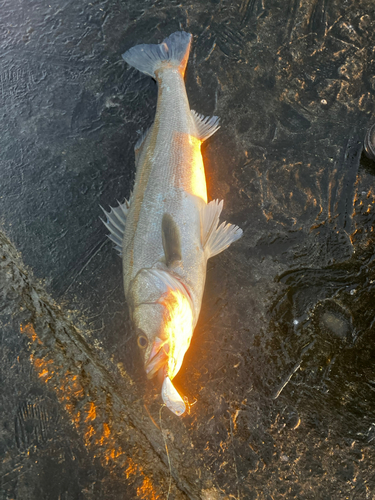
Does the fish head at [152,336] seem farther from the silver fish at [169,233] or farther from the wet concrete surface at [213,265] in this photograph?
the wet concrete surface at [213,265]

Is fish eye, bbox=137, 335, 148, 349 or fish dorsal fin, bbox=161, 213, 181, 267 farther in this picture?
fish dorsal fin, bbox=161, 213, 181, 267

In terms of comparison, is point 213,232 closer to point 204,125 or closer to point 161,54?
point 204,125

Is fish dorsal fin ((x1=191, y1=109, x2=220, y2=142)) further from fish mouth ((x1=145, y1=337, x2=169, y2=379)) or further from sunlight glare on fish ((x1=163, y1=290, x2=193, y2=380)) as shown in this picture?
fish mouth ((x1=145, y1=337, x2=169, y2=379))

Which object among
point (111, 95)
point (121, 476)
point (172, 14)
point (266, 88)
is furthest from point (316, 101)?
point (121, 476)

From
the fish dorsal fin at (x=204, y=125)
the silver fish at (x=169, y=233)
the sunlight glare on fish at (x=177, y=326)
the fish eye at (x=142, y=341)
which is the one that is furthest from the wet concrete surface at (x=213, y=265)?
the fish eye at (x=142, y=341)

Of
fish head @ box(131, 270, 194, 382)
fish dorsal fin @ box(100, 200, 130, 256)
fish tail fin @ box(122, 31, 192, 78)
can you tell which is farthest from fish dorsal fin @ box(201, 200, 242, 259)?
fish tail fin @ box(122, 31, 192, 78)

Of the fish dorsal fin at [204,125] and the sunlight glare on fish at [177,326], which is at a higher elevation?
the fish dorsal fin at [204,125]
